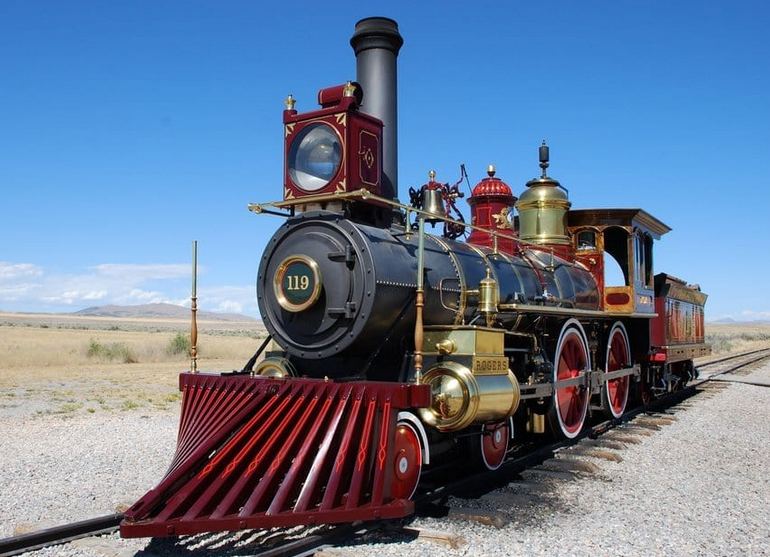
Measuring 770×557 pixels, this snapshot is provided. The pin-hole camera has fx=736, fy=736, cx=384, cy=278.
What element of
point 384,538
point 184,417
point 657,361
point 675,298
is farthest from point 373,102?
point 675,298

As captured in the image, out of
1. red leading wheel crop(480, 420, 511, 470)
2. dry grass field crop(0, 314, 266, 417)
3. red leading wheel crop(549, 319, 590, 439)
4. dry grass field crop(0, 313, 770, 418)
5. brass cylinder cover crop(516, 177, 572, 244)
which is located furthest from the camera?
dry grass field crop(0, 314, 266, 417)

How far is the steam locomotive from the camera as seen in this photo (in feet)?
17.1

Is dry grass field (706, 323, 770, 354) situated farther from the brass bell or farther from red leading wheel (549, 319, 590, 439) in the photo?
the brass bell

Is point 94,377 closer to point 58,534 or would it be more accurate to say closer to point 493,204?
point 493,204

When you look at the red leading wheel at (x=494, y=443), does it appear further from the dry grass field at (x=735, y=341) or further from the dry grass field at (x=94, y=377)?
the dry grass field at (x=735, y=341)

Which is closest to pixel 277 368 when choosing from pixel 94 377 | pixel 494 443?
pixel 494 443

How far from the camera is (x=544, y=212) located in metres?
11.2

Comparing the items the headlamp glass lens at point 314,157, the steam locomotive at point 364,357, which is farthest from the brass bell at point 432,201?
the headlamp glass lens at point 314,157

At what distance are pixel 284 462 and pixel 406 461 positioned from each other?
943 millimetres

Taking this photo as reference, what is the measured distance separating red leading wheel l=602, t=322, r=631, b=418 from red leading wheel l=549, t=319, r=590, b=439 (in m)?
1.51

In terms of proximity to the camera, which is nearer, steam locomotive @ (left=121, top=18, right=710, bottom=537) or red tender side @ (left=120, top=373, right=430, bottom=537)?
red tender side @ (left=120, top=373, right=430, bottom=537)

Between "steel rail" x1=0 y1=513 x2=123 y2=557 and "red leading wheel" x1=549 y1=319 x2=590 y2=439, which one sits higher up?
"red leading wheel" x1=549 y1=319 x2=590 y2=439

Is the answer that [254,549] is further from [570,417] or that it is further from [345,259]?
[570,417]

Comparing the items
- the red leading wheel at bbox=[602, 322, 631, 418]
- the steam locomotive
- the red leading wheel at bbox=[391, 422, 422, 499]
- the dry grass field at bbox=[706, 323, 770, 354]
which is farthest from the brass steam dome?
the dry grass field at bbox=[706, 323, 770, 354]
